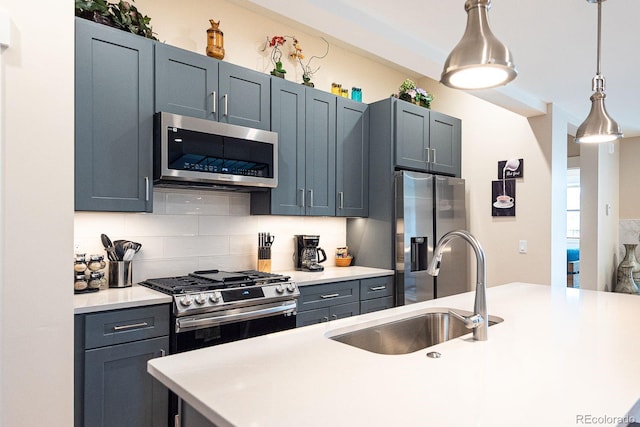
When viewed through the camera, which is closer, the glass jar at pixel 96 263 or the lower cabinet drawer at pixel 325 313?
the glass jar at pixel 96 263

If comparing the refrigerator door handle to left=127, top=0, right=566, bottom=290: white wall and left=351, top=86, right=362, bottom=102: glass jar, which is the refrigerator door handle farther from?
left=351, top=86, right=362, bottom=102: glass jar

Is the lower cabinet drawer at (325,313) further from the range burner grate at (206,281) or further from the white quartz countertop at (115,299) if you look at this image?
the white quartz countertop at (115,299)

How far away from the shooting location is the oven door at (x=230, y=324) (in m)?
2.26

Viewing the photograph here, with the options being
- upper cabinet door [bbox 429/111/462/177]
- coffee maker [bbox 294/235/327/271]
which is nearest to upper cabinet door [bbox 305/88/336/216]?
coffee maker [bbox 294/235/327/271]

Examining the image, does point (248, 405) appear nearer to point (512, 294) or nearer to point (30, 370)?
point (30, 370)

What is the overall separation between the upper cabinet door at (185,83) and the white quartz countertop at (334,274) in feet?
4.05

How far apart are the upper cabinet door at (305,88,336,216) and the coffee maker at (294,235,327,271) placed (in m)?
0.25

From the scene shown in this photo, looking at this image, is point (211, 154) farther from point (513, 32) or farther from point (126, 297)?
point (513, 32)

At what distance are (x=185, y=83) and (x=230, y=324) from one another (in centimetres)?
149

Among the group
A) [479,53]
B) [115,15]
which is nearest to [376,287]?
[479,53]

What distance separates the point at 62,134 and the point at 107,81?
2.33 ft

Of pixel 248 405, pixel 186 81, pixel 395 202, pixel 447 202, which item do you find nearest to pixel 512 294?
pixel 395 202

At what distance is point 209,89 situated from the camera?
2.70 metres

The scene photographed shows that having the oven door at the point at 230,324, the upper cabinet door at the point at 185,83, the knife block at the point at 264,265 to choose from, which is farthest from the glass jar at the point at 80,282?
the knife block at the point at 264,265
